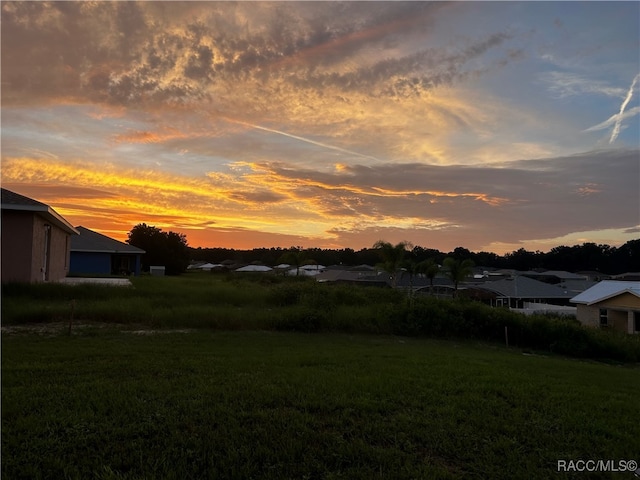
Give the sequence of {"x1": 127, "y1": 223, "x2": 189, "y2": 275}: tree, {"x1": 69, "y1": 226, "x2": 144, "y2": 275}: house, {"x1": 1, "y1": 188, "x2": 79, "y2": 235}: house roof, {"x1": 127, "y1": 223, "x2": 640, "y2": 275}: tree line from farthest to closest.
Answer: {"x1": 127, "y1": 223, "x2": 640, "y2": 275}: tree line
{"x1": 127, "y1": 223, "x2": 189, "y2": 275}: tree
{"x1": 69, "y1": 226, "x2": 144, "y2": 275}: house
{"x1": 1, "y1": 188, "x2": 79, "y2": 235}: house roof

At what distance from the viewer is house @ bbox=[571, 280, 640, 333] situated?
25062mm

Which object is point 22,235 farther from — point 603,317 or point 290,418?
point 603,317

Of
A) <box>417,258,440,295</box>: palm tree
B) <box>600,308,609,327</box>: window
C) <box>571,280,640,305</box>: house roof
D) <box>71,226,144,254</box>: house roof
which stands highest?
<box>71,226,144,254</box>: house roof

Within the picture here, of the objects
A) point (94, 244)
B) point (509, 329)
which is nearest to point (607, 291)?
point (509, 329)

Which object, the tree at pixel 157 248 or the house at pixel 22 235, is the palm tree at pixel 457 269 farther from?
the tree at pixel 157 248

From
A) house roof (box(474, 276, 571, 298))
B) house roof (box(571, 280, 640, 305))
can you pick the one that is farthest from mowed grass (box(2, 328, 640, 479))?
house roof (box(474, 276, 571, 298))

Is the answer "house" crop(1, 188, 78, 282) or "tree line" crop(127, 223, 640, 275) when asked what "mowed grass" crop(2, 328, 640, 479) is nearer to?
"house" crop(1, 188, 78, 282)

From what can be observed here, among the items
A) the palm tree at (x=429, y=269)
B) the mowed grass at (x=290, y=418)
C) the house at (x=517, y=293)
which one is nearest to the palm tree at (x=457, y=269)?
the palm tree at (x=429, y=269)

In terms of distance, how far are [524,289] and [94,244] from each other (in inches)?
1319

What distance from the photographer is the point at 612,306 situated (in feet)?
86.7

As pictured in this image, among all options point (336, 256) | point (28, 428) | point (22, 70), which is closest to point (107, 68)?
point (22, 70)

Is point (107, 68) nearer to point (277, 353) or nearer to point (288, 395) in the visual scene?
point (277, 353)

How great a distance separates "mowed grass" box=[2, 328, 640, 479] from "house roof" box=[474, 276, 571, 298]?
99.0 feet

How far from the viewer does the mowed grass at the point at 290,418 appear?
356 centimetres
